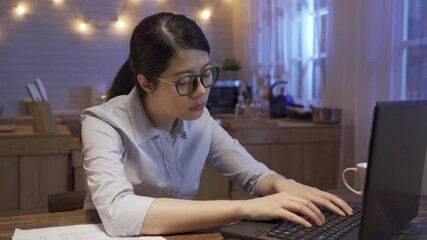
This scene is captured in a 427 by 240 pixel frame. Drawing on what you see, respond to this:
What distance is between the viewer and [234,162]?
1466mm

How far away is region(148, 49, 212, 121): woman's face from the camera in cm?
118

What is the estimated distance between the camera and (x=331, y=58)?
3152mm

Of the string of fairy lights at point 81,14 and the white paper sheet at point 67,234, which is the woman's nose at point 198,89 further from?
Result: the string of fairy lights at point 81,14

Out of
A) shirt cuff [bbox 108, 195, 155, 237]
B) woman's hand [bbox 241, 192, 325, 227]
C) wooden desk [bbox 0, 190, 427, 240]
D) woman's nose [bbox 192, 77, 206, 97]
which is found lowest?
wooden desk [bbox 0, 190, 427, 240]

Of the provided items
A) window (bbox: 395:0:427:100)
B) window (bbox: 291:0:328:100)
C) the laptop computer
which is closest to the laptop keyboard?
the laptop computer

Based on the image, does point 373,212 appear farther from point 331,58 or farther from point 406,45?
point 331,58

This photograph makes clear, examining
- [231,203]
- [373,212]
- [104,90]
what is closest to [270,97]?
[104,90]

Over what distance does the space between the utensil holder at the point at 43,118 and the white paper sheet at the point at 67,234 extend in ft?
5.93

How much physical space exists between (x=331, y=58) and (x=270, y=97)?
2.28 ft

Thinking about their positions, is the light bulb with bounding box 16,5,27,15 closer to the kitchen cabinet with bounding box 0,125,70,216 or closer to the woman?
the kitchen cabinet with bounding box 0,125,70,216

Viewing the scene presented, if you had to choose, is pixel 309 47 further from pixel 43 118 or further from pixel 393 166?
pixel 393 166

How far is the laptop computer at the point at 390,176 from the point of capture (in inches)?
26.5

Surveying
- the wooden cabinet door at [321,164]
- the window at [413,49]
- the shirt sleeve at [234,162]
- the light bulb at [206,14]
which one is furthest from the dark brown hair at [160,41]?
the light bulb at [206,14]

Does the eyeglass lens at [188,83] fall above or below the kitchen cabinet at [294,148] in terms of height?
above
